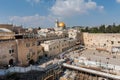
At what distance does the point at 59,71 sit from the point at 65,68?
2592 millimetres

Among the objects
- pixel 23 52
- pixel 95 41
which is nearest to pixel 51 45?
pixel 23 52

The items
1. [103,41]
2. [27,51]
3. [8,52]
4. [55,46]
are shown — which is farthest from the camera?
[103,41]

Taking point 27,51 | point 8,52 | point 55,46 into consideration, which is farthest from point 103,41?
point 8,52

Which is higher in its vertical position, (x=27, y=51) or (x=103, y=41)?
(x=103, y=41)

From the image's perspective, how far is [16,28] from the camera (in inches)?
1522

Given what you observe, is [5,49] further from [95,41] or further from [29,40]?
[95,41]

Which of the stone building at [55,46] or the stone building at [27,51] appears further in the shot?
the stone building at [55,46]

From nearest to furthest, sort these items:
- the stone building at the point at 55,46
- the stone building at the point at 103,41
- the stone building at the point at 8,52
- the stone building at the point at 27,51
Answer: the stone building at the point at 8,52 → the stone building at the point at 27,51 → the stone building at the point at 55,46 → the stone building at the point at 103,41

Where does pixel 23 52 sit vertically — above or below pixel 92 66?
above

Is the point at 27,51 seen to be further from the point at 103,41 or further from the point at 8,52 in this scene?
the point at 103,41

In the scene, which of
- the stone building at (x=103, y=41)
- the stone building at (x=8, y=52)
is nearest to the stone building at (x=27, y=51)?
the stone building at (x=8, y=52)

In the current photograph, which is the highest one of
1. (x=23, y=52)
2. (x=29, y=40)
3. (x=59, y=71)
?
(x=29, y=40)

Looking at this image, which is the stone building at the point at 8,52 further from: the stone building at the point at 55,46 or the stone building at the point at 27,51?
the stone building at the point at 55,46

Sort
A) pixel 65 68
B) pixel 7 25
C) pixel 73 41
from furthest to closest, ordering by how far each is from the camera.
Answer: pixel 73 41
pixel 7 25
pixel 65 68
